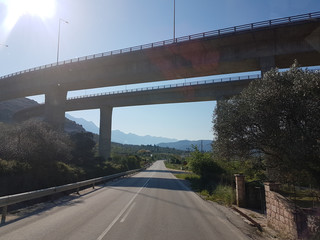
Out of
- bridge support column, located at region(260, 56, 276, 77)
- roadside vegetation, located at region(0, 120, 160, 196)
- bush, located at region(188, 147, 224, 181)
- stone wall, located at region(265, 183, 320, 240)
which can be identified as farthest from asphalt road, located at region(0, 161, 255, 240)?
bush, located at region(188, 147, 224, 181)

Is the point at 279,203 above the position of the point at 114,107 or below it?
below

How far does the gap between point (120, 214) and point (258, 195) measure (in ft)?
26.6

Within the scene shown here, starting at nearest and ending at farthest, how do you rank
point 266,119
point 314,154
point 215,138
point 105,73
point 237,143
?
point 314,154
point 266,119
point 237,143
point 215,138
point 105,73

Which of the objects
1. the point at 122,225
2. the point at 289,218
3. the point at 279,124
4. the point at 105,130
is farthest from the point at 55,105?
the point at 289,218

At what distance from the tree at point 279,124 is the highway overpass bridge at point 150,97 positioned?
24921 millimetres

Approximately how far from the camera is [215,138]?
10492 millimetres

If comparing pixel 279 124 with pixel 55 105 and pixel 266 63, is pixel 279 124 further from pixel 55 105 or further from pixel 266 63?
pixel 55 105

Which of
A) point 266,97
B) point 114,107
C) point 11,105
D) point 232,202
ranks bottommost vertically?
point 232,202

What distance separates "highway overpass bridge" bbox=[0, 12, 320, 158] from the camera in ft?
67.4

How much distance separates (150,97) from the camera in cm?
4309

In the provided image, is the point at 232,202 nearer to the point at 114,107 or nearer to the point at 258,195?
the point at 258,195

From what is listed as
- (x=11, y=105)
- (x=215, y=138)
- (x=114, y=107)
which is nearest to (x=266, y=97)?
(x=215, y=138)

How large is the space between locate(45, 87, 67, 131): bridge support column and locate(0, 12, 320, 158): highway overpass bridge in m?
0.18

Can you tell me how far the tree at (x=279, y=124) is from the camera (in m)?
6.98
